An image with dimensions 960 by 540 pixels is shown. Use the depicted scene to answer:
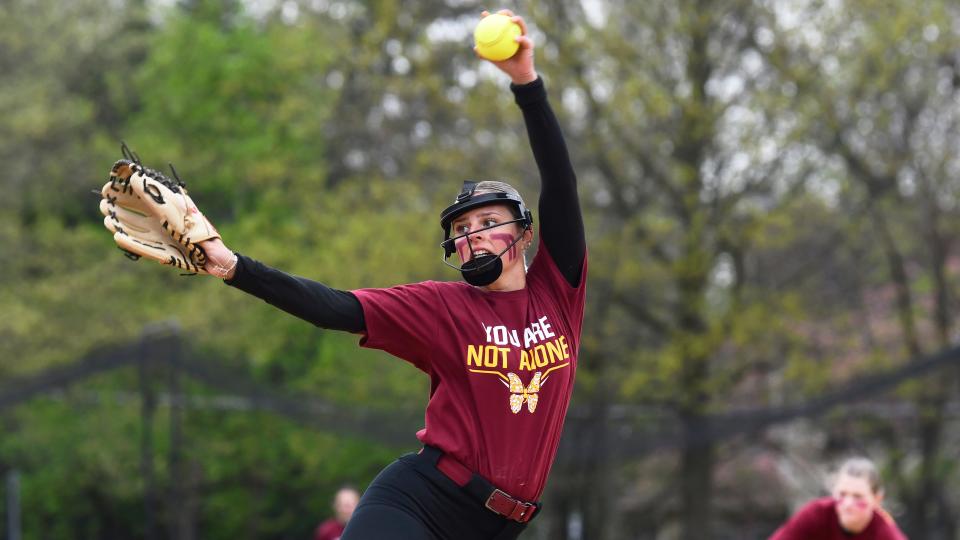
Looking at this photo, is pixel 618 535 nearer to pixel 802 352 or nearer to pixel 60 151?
pixel 802 352

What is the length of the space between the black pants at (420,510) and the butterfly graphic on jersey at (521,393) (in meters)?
0.35

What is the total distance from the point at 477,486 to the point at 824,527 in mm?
3783

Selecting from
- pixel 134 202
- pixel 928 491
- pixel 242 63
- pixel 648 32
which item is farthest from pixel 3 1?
pixel 134 202

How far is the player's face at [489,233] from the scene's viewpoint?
15.4 ft

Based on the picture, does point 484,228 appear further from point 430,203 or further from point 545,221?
→ point 430,203

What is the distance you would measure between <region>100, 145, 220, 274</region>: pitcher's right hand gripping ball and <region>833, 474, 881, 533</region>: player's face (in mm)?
4534

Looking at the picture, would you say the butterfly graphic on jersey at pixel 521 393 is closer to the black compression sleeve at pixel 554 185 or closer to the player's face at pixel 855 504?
the black compression sleeve at pixel 554 185

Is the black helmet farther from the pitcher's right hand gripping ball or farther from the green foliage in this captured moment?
the green foliage

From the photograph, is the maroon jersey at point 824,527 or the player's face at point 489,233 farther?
the maroon jersey at point 824,527

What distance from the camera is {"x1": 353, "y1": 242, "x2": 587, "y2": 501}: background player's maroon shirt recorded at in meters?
4.45

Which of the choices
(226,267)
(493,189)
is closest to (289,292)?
(226,267)

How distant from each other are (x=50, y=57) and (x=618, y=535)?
17010mm

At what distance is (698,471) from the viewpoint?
18516 millimetres

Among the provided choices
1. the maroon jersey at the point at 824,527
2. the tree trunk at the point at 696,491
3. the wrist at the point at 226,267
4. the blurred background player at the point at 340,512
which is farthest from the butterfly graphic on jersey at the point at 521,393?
the tree trunk at the point at 696,491
